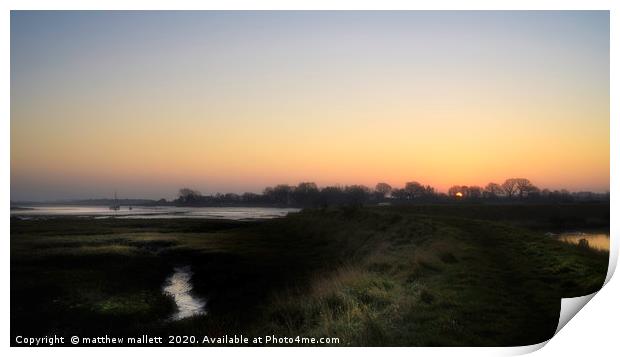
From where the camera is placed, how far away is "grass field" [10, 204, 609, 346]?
9062 millimetres

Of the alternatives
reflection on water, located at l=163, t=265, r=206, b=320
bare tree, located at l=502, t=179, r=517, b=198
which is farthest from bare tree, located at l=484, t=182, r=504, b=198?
reflection on water, located at l=163, t=265, r=206, b=320

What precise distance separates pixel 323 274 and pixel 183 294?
4.72 metres

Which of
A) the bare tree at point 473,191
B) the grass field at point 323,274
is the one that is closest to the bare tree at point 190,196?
the grass field at point 323,274

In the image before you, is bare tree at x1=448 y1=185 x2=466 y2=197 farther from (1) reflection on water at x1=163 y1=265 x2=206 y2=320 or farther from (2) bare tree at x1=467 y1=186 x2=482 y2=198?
(1) reflection on water at x1=163 y1=265 x2=206 y2=320

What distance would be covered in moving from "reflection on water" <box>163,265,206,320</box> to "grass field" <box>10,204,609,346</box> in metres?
0.30

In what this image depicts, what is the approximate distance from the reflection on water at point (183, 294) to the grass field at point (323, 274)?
303 millimetres

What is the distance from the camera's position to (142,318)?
1177 centimetres

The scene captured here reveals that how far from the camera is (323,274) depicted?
15.8m

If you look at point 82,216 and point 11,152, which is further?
point 82,216

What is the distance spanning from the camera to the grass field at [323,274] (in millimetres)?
9062
